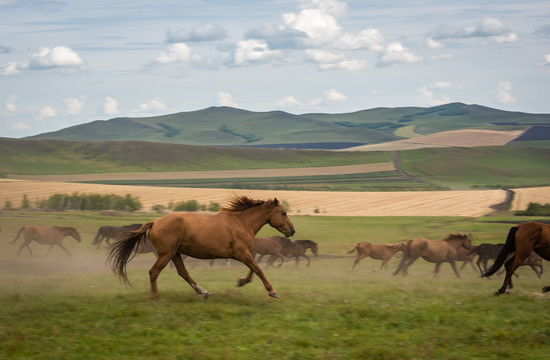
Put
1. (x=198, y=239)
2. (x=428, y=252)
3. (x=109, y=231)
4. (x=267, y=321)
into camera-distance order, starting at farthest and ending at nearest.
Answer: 1. (x=109, y=231)
2. (x=428, y=252)
3. (x=198, y=239)
4. (x=267, y=321)

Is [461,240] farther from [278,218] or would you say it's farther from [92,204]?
[92,204]

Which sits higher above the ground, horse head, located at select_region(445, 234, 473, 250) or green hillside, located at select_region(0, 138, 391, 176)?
green hillside, located at select_region(0, 138, 391, 176)

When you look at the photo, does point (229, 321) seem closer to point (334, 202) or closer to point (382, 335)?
point (382, 335)

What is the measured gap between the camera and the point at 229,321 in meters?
9.91

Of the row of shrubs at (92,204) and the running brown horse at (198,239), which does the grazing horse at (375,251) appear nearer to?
the running brown horse at (198,239)

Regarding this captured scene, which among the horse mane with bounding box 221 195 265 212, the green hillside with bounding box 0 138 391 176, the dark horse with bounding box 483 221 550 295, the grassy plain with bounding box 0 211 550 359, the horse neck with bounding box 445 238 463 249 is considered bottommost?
the grassy plain with bounding box 0 211 550 359

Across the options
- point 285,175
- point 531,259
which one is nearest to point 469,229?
point 531,259

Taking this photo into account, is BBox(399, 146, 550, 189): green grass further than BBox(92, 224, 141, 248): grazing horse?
Yes

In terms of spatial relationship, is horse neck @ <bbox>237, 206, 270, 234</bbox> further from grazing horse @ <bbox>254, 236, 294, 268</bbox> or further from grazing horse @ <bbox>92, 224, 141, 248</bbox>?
grazing horse @ <bbox>92, 224, 141, 248</bbox>

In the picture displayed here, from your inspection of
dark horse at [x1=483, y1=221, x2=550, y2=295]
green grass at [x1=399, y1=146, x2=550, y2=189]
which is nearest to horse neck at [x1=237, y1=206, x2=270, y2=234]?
dark horse at [x1=483, y1=221, x2=550, y2=295]

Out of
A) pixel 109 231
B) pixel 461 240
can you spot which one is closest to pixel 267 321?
pixel 461 240

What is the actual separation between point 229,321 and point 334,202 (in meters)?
45.8

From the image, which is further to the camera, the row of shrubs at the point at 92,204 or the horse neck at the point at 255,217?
the row of shrubs at the point at 92,204

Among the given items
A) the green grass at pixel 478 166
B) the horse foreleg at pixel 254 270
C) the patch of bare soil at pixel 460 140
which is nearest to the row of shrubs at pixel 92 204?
the horse foreleg at pixel 254 270
